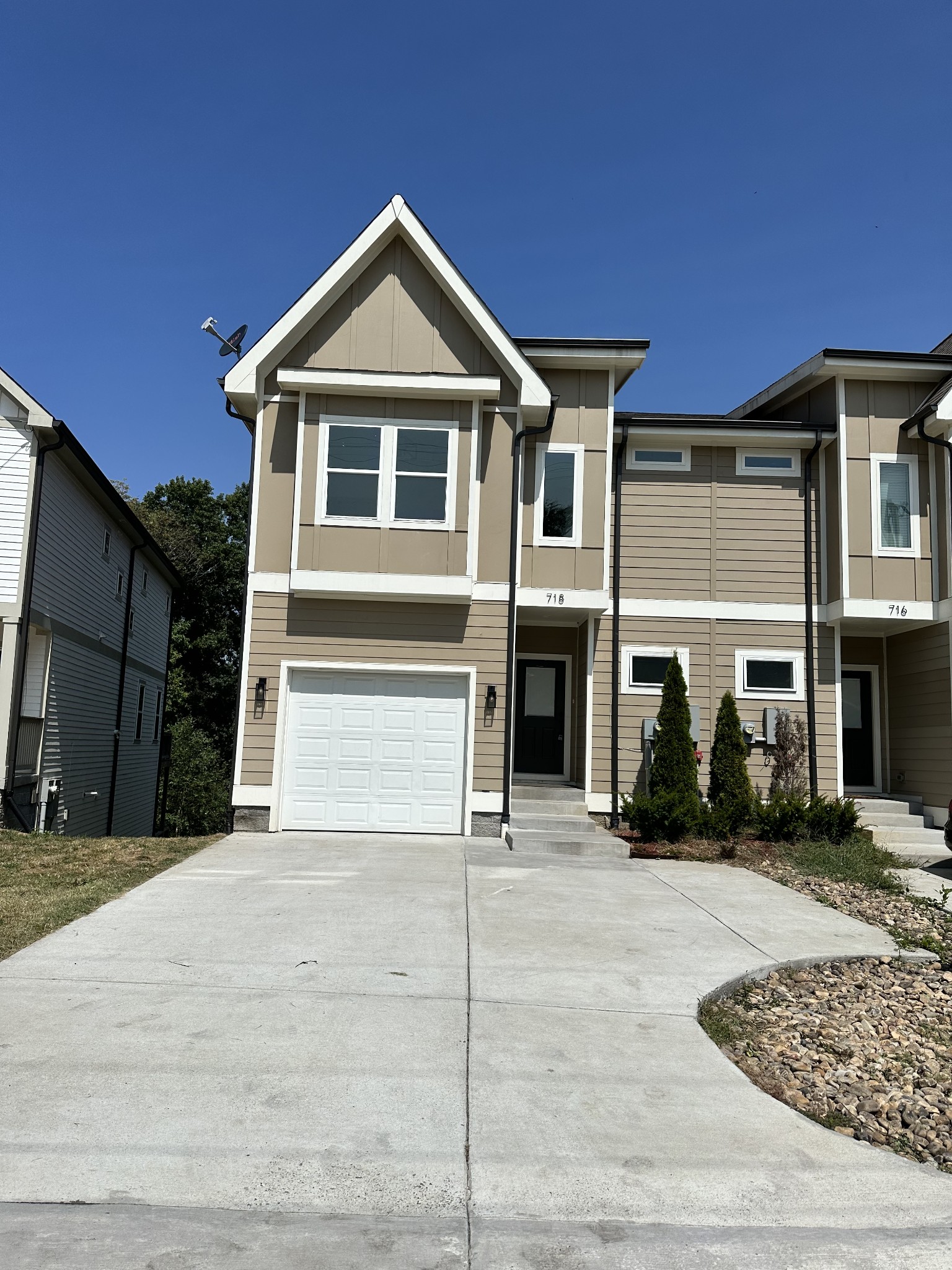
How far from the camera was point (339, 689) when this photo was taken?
12.7 metres

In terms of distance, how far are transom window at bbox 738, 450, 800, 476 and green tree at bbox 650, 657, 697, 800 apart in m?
3.65

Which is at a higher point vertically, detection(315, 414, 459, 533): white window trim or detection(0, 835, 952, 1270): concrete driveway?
detection(315, 414, 459, 533): white window trim

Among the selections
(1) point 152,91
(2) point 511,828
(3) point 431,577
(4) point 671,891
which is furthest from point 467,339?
(4) point 671,891

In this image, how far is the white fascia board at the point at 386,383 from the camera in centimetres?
1257

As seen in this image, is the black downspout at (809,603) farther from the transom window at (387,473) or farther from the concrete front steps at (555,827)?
the transom window at (387,473)

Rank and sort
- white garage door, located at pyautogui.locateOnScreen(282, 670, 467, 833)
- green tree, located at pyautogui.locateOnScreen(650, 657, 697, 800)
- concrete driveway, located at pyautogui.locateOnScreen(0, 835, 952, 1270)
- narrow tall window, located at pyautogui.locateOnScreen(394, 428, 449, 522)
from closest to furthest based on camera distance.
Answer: concrete driveway, located at pyautogui.locateOnScreen(0, 835, 952, 1270), white garage door, located at pyautogui.locateOnScreen(282, 670, 467, 833), narrow tall window, located at pyautogui.locateOnScreen(394, 428, 449, 522), green tree, located at pyautogui.locateOnScreen(650, 657, 697, 800)

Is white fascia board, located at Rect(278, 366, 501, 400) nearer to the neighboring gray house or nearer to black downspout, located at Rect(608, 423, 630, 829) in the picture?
black downspout, located at Rect(608, 423, 630, 829)

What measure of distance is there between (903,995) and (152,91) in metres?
12.9

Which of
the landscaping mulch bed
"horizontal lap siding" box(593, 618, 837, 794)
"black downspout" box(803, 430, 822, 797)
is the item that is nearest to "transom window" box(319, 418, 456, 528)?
"horizontal lap siding" box(593, 618, 837, 794)

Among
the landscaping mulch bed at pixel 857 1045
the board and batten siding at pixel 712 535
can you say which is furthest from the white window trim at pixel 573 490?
the landscaping mulch bed at pixel 857 1045

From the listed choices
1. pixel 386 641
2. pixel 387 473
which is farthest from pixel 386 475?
pixel 386 641

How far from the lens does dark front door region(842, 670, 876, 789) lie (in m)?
15.2

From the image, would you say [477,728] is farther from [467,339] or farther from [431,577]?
[467,339]

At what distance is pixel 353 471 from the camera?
12.7 metres
